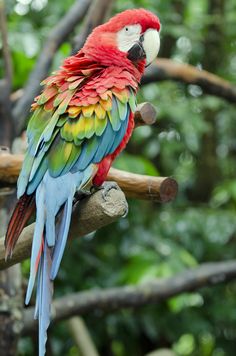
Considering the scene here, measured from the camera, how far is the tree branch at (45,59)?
170 cm

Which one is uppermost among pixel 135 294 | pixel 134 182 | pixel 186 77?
pixel 134 182

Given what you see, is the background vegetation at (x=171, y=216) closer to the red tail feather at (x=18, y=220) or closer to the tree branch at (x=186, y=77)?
the tree branch at (x=186, y=77)

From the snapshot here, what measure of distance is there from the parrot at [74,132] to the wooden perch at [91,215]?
0.09ft

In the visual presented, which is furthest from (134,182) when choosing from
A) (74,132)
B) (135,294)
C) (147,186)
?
(135,294)

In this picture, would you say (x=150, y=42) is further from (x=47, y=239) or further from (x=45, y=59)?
(x=45, y=59)

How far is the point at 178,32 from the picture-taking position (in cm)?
238

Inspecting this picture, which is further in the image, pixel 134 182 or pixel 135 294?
pixel 135 294

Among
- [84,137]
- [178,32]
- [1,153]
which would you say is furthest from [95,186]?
[178,32]

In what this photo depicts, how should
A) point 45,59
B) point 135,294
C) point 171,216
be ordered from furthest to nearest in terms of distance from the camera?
point 171,216 → point 135,294 → point 45,59

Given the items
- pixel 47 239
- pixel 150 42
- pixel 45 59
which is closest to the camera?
pixel 47 239

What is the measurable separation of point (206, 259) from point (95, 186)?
4.99 feet

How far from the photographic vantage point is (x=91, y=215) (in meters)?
1.04

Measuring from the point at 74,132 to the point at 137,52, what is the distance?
0.19m

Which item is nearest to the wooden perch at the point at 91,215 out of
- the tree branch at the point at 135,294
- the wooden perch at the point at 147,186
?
the wooden perch at the point at 147,186
